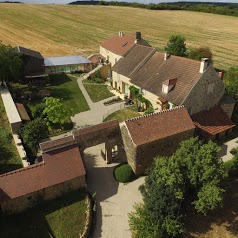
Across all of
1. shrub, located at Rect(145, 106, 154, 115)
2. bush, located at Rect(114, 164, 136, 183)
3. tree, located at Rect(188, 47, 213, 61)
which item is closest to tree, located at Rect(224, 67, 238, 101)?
A: shrub, located at Rect(145, 106, 154, 115)

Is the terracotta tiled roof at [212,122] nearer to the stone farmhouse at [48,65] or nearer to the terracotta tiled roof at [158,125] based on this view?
the terracotta tiled roof at [158,125]

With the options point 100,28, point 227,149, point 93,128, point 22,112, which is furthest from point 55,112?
point 100,28

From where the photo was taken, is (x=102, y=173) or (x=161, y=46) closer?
(x=102, y=173)

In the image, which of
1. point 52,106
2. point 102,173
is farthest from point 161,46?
point 102,173

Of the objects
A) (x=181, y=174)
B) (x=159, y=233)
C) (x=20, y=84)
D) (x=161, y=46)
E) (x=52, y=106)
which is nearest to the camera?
(x=159, y=233)

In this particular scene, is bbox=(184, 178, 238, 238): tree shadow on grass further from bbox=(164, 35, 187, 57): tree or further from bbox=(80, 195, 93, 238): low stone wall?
bbox=(164, 35, 187, 57): tree

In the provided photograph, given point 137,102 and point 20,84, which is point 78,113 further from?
point 20,84

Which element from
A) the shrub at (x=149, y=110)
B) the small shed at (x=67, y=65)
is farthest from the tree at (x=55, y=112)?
the small shed at (x=67, y=65)
